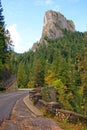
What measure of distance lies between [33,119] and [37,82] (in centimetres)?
9181

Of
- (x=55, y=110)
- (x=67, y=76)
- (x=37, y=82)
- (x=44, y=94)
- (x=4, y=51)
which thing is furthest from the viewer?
(x=37, y=82)

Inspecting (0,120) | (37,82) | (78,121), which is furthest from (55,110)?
(37,82)

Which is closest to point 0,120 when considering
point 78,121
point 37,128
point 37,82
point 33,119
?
point 33,119

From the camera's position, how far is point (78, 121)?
20.5 metres

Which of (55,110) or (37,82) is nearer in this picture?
(55,110)

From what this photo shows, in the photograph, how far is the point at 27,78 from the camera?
151250 mm

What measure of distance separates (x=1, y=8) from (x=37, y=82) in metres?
45.6

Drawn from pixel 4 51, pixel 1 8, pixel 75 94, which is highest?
pixel 1 8

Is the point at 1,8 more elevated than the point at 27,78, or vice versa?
the point at 1,8

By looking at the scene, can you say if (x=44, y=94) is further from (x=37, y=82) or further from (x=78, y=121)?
(x=37, y=82)

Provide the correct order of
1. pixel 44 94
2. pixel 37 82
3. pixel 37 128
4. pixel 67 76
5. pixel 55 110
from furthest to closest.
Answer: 1. pixel 37 82
2. pixel 67 76
3. pixel 44 94
4. pixel 55 110
5. pixel 37 128

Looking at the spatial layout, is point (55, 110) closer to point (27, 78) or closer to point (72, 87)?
point (72, 87)

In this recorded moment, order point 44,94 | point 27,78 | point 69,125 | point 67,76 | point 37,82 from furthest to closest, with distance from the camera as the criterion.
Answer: point 27,78, point 37,82, point 67,76, point 44,94, point 69,125

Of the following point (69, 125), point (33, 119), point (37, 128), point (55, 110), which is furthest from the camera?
point (55, 110)
